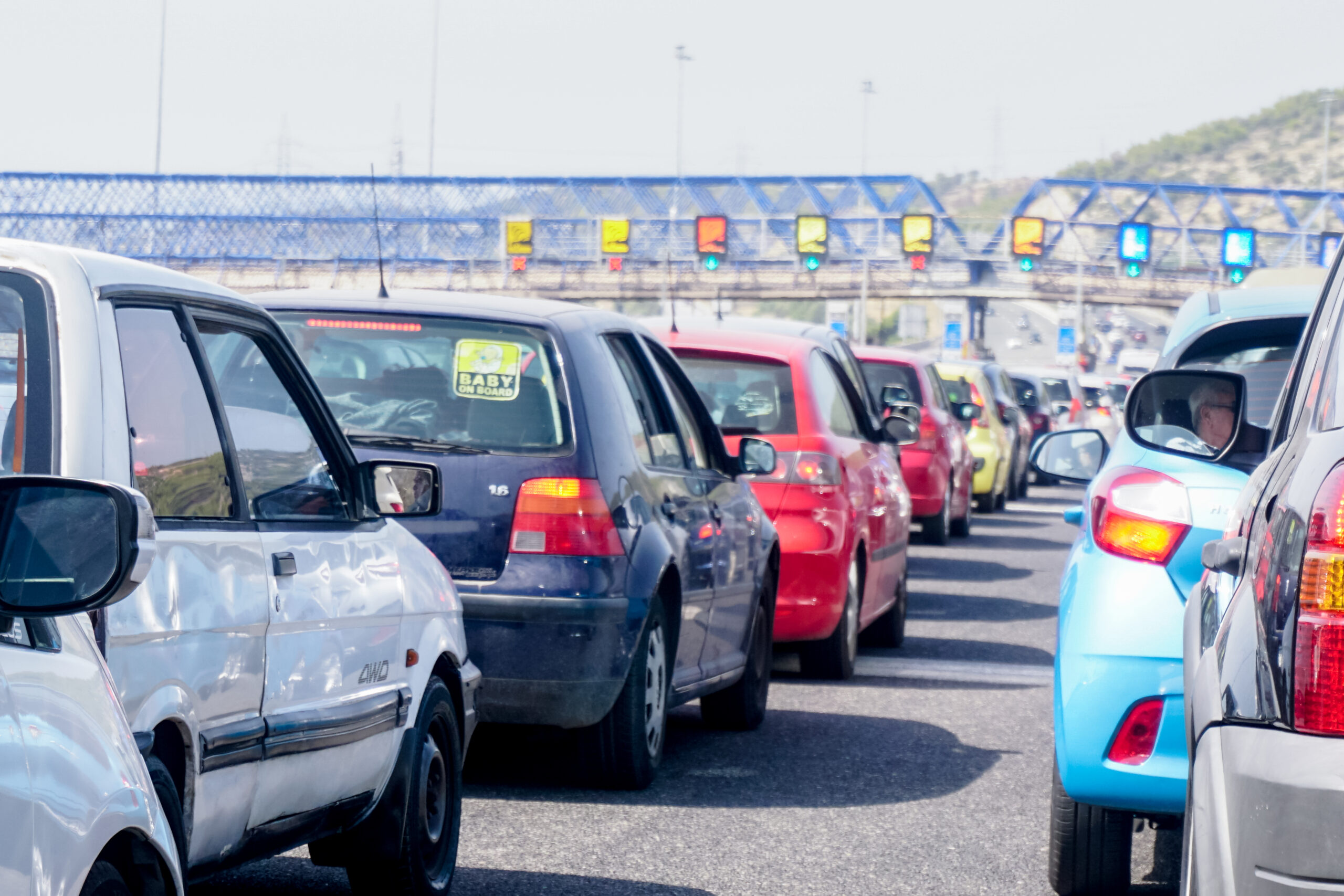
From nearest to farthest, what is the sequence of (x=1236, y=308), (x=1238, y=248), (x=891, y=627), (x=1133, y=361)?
(x=1236, y=308) → (x=891, y=627) → (x=1238, y=248) → (x=1133, y=361)

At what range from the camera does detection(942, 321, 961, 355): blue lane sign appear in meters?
83.9

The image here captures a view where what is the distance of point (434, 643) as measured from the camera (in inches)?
192

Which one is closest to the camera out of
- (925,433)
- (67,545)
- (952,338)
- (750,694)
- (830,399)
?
(67,545)

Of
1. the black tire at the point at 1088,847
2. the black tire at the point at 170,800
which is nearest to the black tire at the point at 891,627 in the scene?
the black tire at the point at 1088,847

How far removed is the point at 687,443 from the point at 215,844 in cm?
391

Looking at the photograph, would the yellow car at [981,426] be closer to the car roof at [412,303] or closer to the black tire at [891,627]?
the black tire at [891,627]

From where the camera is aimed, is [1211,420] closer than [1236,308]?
Yes

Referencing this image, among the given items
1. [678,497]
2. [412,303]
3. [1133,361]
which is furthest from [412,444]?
[1133,361]

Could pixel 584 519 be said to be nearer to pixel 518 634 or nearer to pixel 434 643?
pixel 518 634

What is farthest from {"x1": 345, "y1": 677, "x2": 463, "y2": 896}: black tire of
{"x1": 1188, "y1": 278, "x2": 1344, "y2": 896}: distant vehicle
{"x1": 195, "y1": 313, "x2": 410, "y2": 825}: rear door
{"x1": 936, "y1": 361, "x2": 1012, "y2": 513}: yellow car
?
{"x1": 936, "y1": 361, "x2": 1012, "y2": 513}: yellow car

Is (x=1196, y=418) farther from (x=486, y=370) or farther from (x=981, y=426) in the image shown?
(x=981, y=426)

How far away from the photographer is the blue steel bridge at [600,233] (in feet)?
281

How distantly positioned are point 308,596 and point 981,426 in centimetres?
1913

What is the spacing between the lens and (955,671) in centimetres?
985
